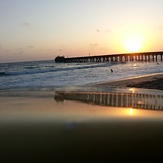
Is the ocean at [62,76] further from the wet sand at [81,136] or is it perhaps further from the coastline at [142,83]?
the wet sand at [81,136]

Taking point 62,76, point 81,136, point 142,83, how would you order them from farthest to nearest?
point 62,76 < point 142,83 < point 81,136

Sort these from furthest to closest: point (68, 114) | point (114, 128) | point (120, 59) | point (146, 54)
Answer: point (120, 59), point (146, 54), point (68, 114), point (114, 128)

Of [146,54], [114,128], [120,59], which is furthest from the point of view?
[120,59]

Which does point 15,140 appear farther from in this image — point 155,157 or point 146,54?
point 146,54

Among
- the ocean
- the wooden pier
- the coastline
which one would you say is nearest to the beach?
the ocean

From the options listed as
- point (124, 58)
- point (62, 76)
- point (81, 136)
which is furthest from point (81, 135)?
point (124, 58)

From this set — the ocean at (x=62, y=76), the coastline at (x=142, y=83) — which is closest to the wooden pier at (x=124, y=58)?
the ocean at (x=62, y=76)

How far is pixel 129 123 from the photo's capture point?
15.9ft

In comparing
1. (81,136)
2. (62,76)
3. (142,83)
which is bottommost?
(62,76)

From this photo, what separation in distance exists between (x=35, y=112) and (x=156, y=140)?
2578 mm

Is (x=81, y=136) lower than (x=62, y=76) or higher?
higher

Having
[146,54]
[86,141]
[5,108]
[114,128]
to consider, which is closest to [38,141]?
[86,141]

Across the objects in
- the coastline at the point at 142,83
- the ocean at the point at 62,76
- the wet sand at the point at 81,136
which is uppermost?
the wet sand at the point at 81,136

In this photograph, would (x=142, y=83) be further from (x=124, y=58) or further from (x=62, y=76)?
(x=124, y=58)
